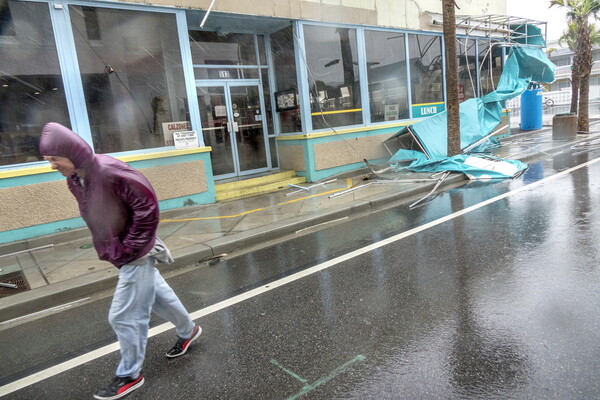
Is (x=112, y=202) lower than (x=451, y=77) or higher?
lower

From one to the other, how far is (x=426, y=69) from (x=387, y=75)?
6.36 feet

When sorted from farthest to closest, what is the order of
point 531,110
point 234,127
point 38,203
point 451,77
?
point 531,110 → point 234,127 → point 451,77 → point 38,203

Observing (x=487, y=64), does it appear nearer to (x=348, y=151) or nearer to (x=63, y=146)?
(x=348, y=151)

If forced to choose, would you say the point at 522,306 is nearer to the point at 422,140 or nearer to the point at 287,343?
the point at 287,343

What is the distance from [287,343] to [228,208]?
17.1 feet

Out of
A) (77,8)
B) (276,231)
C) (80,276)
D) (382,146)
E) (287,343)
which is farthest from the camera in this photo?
(382,146)

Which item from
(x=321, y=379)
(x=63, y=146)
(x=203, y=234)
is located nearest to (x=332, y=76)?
(x=203, y=234)

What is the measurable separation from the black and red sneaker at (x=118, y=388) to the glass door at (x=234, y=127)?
7.38 meters

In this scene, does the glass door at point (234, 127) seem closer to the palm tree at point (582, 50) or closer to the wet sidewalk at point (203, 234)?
the wet sidewalk at point (203, 234)

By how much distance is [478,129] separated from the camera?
11.4 meters

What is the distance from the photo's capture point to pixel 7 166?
6.34 m

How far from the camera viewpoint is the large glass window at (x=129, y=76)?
713 centimetres

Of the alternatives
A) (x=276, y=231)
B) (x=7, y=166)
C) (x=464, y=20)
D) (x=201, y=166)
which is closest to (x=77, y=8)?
(x=7, y=166)

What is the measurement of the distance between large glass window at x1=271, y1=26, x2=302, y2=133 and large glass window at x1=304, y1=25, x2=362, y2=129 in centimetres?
40
